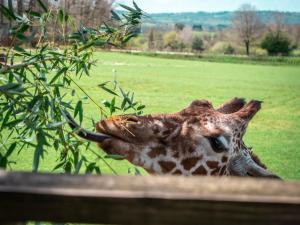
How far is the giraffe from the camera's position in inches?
92.4

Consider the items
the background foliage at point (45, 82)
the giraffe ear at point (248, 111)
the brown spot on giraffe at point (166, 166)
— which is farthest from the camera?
the giraffe ear at point (248, 111)

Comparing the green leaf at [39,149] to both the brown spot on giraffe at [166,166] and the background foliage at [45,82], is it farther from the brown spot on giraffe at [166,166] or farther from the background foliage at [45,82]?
the brown spot on giraffe at [166,166]

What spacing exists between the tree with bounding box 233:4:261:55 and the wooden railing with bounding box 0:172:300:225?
92.8 m

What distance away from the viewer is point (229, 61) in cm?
6062

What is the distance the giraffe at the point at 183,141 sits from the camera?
7.70 feet

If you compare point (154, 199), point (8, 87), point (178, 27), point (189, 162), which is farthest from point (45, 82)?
point (178, 27)

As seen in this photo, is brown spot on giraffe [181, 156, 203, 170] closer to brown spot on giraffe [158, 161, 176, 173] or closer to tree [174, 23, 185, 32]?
brown spot on giraffe [158, 161, 176, 173]

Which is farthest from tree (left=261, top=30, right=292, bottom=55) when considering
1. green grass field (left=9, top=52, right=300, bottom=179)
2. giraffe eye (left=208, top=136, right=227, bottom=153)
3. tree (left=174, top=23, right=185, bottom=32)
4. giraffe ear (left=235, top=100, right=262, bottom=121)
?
giraffe eye (left=208, top=136, right=227, bottom=153)

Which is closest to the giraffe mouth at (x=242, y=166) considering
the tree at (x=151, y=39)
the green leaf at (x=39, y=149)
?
the green leaf at (x=39, y=149)

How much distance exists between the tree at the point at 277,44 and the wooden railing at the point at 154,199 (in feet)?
261

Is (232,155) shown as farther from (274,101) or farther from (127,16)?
(274,101)

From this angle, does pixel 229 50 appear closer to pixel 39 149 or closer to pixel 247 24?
pixel 247 24

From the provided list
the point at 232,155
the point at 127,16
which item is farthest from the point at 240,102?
the point at 127,16

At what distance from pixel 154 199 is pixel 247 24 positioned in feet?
347
